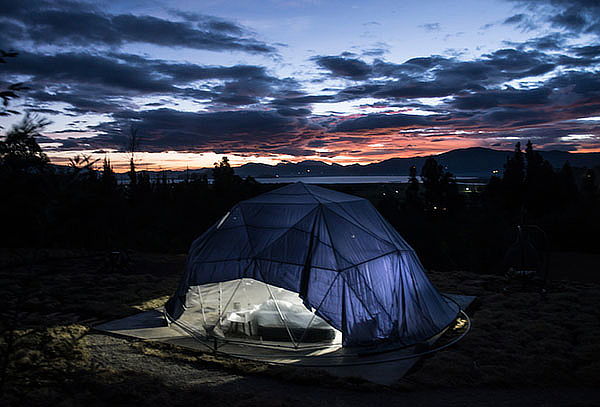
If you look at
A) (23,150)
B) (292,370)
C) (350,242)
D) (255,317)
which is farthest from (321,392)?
(23,150)

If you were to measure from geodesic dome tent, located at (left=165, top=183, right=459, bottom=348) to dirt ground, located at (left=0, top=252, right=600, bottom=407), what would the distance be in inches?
39.8

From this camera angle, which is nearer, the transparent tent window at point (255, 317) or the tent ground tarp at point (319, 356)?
the tent ground tarp at point (319, 356)

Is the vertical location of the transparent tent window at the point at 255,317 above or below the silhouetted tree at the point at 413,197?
below

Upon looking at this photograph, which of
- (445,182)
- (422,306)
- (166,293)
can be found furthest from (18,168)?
(445,182)

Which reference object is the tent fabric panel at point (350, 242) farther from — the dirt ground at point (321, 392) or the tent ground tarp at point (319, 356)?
the dirt ground at point (321, 392)

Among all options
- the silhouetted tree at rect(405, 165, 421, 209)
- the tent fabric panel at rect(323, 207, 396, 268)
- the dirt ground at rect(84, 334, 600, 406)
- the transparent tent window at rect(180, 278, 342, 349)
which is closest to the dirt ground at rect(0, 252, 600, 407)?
the dirt ground at rect(84, 334, 600, 406)

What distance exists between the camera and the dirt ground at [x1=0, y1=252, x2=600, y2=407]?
6523 millimetres

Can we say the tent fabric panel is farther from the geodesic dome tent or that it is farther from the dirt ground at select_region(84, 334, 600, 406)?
the dirt ground at select_region(84, 334, 600, 406)

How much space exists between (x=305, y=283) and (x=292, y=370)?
176 cm

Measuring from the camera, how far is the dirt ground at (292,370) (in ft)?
21.4

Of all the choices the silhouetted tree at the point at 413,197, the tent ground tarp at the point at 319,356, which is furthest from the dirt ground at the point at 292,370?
the silhouetted tree at the point at 413,197

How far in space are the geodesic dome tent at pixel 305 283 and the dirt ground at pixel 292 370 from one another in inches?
39.8

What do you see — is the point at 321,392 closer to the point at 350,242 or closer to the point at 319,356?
the point at 319,356

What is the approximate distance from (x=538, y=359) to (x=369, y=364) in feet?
10.5
